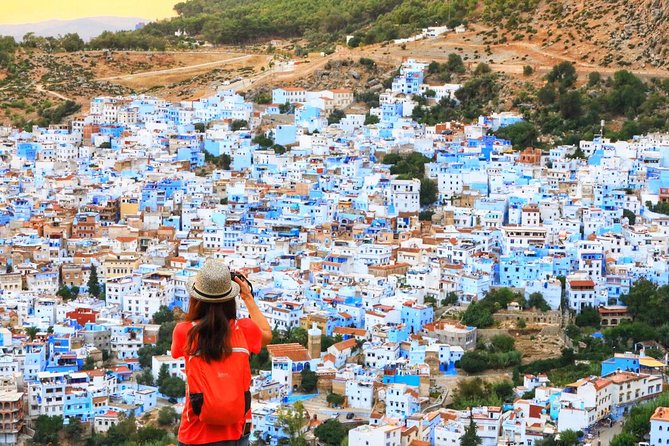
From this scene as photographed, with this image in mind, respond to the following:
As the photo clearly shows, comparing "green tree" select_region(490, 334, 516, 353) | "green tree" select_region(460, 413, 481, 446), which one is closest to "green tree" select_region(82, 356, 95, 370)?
"green tree" select_region(490, 334, 516, 353)

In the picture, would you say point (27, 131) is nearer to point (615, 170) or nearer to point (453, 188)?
point (453, 188)

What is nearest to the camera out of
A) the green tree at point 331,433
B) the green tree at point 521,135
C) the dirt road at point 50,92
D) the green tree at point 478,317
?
the green tree at point 331,433

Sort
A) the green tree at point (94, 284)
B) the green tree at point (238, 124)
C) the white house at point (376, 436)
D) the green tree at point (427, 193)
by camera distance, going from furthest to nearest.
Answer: the green tree at point (238, 124) → the green tree at point (427, 193) → the green tree at point (94, 284) → the white house at point (376, 436)

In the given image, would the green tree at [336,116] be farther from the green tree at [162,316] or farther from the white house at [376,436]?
the white house at [376,436]

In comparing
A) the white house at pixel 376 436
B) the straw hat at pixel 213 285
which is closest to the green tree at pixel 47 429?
the white house at pixel 376 436

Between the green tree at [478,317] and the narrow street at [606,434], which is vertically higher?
the green tree at [478,317]

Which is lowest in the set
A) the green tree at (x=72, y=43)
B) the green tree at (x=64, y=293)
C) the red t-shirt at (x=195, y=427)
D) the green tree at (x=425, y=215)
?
the green tree at (x=64, y=293)

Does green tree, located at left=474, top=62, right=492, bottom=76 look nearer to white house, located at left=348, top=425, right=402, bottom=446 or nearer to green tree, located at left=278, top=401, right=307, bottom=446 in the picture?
green tree, located at left=278, top=401, right=307, bottom=446
